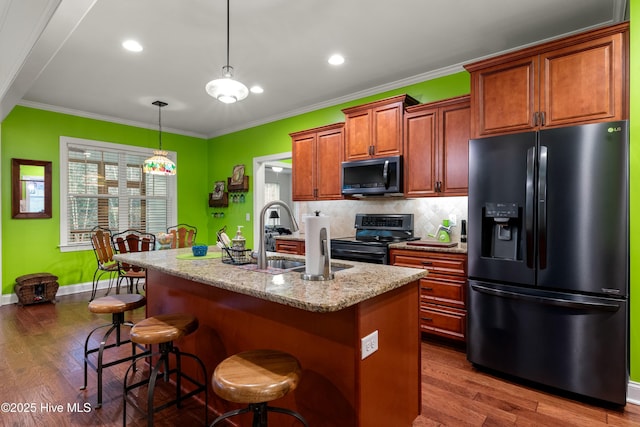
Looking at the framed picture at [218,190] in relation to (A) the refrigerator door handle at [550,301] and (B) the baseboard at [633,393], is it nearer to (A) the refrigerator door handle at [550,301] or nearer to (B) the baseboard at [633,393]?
(A) the refrigerator door handle at [550,301]

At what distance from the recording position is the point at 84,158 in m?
5.19

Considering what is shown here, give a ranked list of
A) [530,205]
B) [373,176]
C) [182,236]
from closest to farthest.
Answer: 1. [530,205]
2. [373,176]
3. [182,236]

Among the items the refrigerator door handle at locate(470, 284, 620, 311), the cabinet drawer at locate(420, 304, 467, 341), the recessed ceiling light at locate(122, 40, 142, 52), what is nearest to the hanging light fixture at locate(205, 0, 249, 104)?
the recessed ceiling light at locate(122, 40, 142, 52)

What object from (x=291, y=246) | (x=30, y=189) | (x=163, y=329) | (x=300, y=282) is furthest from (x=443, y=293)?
(x=30, y=189)

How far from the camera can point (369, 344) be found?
4.99 ft

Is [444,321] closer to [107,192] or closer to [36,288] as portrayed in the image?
[36,288]

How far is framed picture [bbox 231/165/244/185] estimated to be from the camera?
19.1 feet

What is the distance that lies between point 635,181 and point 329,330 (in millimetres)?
2140

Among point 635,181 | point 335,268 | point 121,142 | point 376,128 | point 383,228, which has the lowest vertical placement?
point 335,268

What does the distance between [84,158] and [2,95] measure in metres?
1.80

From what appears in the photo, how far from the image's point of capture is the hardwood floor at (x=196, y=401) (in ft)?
Result: 6.70

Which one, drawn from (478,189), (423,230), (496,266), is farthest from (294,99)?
(496,266)

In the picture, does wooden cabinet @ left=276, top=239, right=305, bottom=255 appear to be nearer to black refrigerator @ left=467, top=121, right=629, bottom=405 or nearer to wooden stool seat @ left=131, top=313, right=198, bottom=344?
black refrigerator @ left=467, top=121, right=629, bottom=405

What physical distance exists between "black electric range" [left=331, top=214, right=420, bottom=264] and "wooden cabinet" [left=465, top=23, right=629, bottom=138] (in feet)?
4.51
